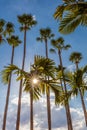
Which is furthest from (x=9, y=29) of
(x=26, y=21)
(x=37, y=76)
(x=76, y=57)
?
(x=37, y=76)

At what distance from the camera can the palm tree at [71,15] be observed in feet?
30.9

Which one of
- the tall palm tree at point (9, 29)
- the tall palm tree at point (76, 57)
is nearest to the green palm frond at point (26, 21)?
the tall palm tree at point (9, 29)

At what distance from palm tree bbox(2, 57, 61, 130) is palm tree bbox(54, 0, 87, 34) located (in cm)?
313

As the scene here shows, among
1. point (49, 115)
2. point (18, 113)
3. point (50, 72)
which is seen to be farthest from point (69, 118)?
point (50, 72)

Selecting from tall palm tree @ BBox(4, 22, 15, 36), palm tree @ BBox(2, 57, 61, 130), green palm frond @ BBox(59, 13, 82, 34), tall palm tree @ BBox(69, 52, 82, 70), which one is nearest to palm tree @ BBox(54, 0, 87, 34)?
green palm frond @ BBox(59, 13, 82, 34)

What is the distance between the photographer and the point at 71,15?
9.66m

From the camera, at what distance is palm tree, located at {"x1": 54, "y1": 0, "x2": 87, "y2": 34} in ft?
30.9

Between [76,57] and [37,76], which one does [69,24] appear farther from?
[76,57]

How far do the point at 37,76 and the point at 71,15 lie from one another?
12.7ft

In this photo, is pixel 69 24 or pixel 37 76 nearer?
pixel 69 24

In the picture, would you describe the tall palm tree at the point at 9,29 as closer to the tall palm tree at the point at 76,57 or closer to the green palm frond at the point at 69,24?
the tall palm tree at the point at 76,57

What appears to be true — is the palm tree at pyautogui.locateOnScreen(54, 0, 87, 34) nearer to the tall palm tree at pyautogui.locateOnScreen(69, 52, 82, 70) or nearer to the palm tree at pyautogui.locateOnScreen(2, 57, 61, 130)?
the palm tree at pyautogui.locateOnScreen(2, 57, 61, 130)

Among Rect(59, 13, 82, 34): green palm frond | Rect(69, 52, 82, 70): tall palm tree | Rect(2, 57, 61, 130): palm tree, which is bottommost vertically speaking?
Rect(2, 57, 61, 130): palm tree

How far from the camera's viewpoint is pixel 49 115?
29.2m
